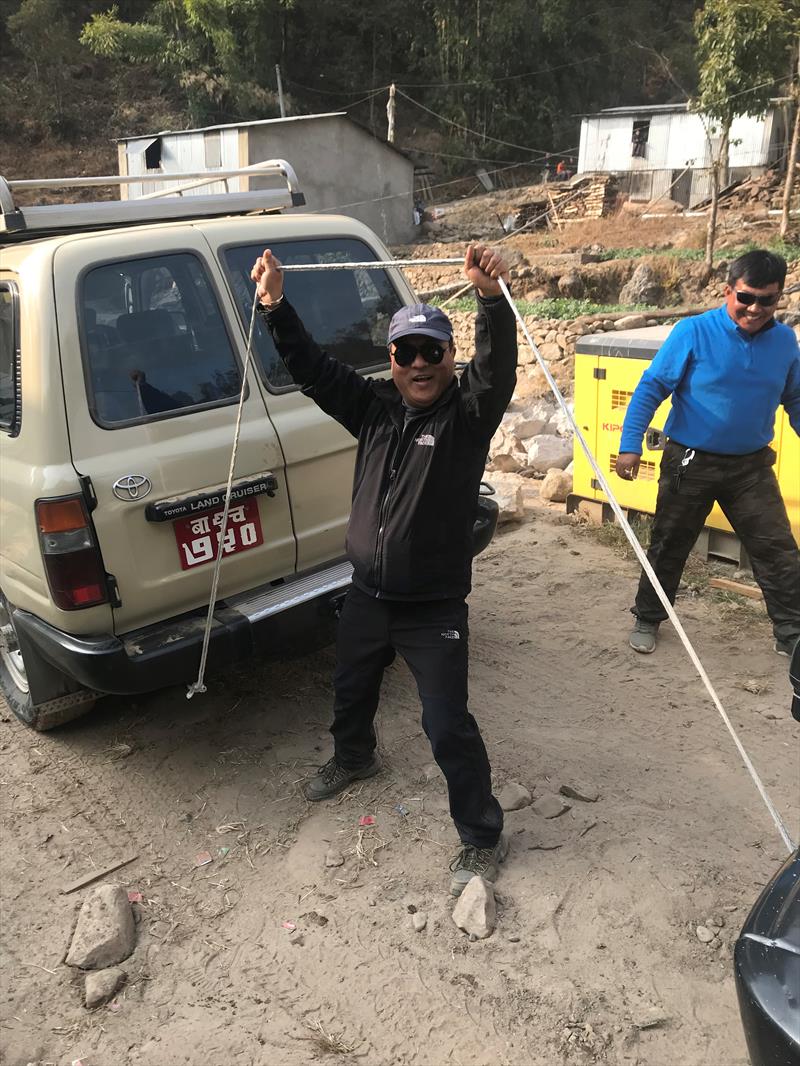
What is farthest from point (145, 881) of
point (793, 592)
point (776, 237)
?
point (776, 237)

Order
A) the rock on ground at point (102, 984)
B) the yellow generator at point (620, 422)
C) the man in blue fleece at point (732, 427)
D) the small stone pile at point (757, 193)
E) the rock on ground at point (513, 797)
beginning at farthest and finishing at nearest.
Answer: the small stone pile at point (757, 193) → the yellow generator at point (620, 422) → the man in blue fleece at point (732, 427) → the rock on ground at point (513, 797) → the rock on ground at point (102, 984)

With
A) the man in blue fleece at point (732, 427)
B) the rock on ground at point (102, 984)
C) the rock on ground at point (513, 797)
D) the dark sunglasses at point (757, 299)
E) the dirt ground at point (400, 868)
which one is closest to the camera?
the dirt ground at point (400, 868)

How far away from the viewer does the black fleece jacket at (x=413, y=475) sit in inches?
103

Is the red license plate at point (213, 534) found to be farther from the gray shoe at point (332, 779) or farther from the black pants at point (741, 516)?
the black pants at point (741, 516)

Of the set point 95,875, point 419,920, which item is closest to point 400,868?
point 419,920

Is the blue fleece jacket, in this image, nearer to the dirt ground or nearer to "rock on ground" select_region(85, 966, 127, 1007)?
the dirt ground

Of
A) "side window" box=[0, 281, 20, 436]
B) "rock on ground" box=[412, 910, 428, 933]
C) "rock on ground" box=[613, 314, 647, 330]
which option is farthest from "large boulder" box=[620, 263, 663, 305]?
"rock on ground" box=[412, 910, 428, 933]

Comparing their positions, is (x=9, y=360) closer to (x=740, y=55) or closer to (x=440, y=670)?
(x=440, y=670)

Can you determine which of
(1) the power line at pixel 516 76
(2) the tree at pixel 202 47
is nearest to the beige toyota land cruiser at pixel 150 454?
(2) the tree at pixel 202 47

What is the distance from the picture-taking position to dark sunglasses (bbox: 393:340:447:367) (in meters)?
2.56

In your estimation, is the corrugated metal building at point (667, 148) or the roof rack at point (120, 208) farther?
the corrugated metal building at point (667, 148)

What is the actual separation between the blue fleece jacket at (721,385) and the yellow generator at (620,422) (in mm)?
708

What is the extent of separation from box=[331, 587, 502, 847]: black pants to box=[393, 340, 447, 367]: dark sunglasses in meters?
0.78

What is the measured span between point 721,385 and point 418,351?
2004mm
